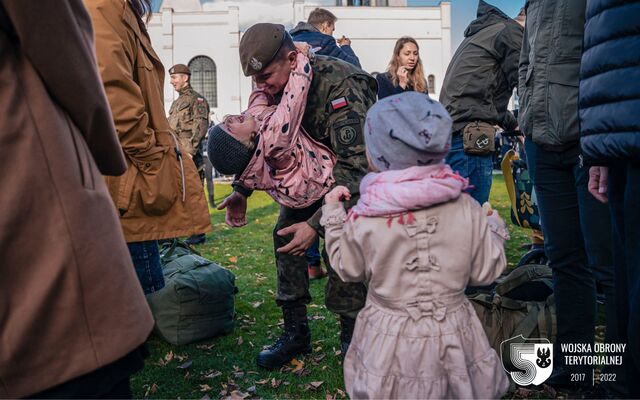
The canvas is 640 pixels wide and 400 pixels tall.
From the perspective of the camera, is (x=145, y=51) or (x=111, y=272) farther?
(x=145, y=51)

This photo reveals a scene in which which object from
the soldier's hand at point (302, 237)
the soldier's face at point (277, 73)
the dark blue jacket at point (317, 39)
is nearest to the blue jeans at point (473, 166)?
the dark blue jacket at point (317, 39)

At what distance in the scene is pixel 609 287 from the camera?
9.02 feet

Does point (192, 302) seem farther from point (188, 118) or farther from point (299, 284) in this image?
point (188, 118)

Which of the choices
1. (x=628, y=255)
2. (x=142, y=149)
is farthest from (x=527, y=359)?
(x=142, y=149)

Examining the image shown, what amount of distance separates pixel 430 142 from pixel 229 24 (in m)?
45.4

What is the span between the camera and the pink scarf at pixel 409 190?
6.64 feet

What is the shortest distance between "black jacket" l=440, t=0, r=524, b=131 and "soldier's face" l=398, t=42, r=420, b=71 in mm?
2811

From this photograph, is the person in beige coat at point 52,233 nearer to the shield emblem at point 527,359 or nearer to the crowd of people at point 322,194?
the crowd of people at point 322,194

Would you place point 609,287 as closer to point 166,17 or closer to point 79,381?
point 79,381

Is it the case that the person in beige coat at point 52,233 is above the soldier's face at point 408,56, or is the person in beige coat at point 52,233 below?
below

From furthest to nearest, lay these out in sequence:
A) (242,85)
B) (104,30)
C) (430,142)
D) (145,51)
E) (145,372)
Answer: (242,85) → (145,372) → (145,51) → (104,30) → (430,142)

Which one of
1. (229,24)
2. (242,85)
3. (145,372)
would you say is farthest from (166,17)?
(145,372)

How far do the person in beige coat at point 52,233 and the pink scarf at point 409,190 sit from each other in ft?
3.01

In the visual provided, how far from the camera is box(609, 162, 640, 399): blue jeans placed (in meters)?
1.91
